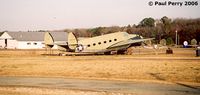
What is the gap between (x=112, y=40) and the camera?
61.0m

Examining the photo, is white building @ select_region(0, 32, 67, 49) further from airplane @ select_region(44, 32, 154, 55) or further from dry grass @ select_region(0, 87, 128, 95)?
dry grass @ select_region(0, 87, 128, 95)

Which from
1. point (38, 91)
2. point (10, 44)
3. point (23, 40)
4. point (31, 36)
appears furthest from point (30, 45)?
point (38, 91)

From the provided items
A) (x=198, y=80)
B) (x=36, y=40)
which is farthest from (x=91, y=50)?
(x=36, y=40)

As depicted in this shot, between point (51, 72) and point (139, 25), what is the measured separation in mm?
150598

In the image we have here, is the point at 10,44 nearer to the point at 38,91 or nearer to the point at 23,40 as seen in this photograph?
the point at 23,40

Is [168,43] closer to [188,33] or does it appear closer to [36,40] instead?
[188,33]

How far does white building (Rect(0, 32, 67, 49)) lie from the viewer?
13200 cm

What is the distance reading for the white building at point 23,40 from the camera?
132 metres

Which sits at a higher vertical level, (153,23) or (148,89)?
(153,23)

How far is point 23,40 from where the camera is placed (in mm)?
132500

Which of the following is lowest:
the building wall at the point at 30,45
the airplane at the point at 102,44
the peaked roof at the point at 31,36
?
the airplane at the point at 102,44

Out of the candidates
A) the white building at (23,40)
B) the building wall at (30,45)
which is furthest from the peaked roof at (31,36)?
the building wall at (30,45)

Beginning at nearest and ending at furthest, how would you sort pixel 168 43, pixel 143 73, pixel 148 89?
pixel 148 89 < pixel 143 73 < pixel 168 43

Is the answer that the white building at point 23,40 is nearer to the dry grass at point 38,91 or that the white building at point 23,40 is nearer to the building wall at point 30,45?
the building wall at point 30,45
